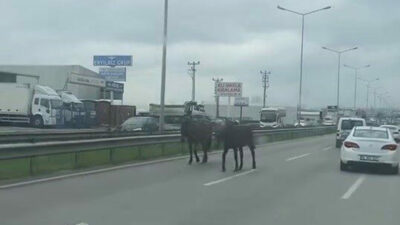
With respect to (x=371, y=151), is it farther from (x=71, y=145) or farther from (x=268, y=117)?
(x=268, y=117)

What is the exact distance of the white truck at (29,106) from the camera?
49.5 meters

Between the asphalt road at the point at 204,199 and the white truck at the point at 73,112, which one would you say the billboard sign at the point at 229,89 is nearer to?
the white truck at the point at 73,112

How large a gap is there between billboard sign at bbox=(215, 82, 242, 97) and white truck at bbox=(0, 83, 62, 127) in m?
14.9

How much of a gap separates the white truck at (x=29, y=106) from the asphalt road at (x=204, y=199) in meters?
33.1

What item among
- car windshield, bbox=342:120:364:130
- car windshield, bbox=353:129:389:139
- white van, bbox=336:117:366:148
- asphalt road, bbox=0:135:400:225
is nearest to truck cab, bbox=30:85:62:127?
white van, bbox=336:117:366:148

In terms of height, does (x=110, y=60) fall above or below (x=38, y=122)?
above

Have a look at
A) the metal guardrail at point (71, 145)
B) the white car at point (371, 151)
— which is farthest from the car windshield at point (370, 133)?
the metal guardrail at point (71, 145)

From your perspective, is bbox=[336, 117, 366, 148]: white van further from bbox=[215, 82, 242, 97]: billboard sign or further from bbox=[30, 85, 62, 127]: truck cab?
bbox=[30, 85, 62, 127]: truck cab

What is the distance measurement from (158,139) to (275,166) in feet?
15.5

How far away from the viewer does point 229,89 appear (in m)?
56.8

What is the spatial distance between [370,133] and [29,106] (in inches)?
Answer: 1393

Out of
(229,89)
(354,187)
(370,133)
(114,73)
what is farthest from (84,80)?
(354,187)

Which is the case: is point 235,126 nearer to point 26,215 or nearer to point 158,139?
point 158,139

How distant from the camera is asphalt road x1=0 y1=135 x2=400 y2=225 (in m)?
9.75
